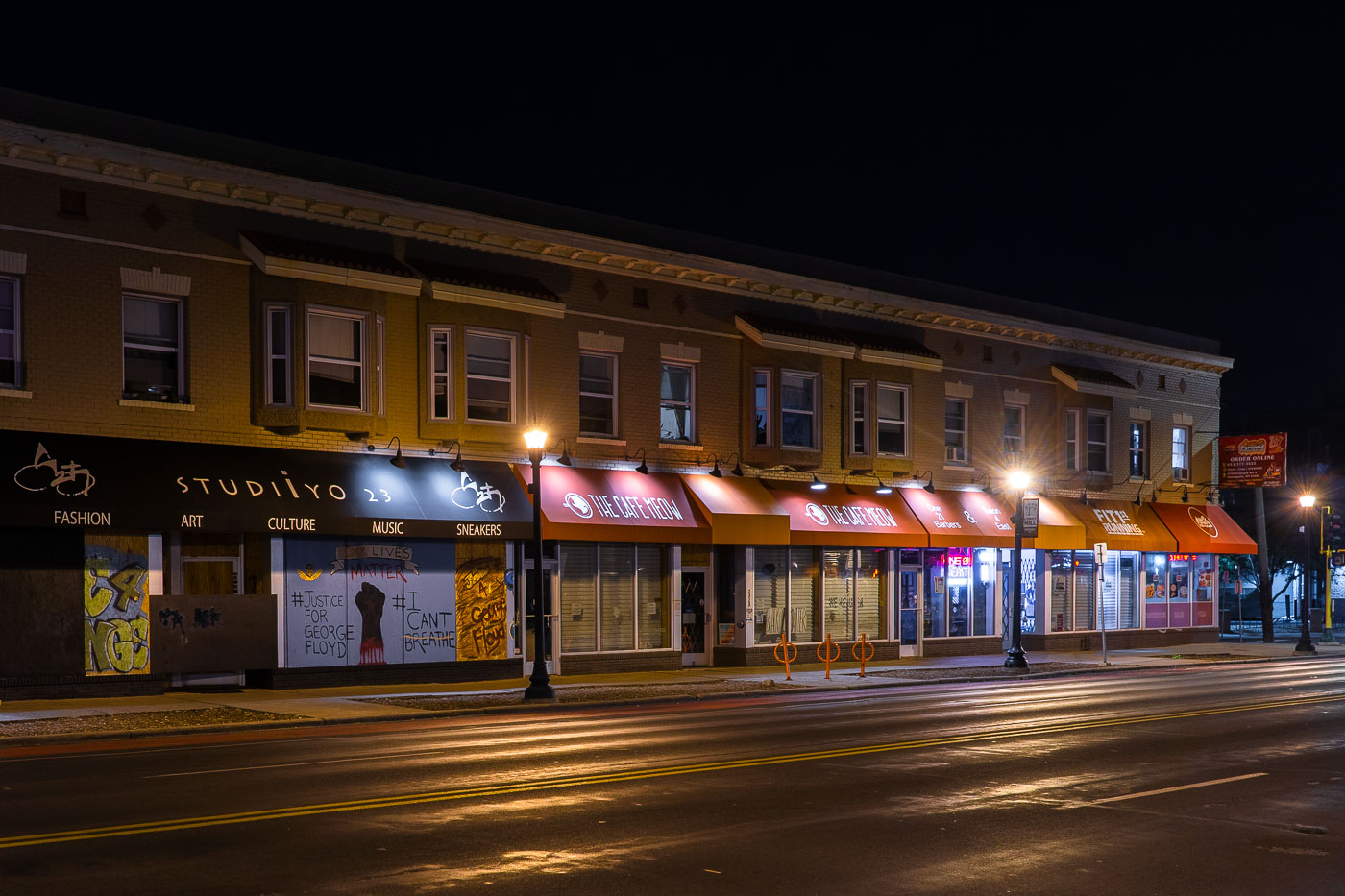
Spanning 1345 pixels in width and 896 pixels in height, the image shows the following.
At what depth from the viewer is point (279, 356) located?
25188mm

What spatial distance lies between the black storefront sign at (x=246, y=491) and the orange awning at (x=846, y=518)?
7.47m

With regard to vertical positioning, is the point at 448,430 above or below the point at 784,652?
above

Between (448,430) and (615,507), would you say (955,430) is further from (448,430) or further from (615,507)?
(448,430)

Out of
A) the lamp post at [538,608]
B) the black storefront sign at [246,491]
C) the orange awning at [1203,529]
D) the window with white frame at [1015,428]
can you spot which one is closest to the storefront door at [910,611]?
the window with white frame at [1015,428]

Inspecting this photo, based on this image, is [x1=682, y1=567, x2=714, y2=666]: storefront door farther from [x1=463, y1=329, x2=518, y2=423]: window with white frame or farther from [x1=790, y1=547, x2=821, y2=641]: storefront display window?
[x1=463, y1=329, x2=518, y2=423]: window with white frame

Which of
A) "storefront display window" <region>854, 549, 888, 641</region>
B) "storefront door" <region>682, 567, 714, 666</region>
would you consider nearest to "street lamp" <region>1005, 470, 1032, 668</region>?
"storefront display window" <region>854, 549, 888, 641</region>

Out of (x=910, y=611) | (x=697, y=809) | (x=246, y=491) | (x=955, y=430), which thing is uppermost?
(x=955, y=430)

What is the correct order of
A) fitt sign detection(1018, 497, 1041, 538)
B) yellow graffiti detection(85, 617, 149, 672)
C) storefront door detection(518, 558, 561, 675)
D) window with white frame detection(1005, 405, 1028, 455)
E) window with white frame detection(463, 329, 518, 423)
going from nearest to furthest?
1. yellow graffiti detection(85, 617, 149, 672)
2. window with white frame detection(463, 329, 518, 423)
3. storefront door detection(518, 558, 561, 675)
4. fitt sign detection(1018, 497, 1041, 538)
5. window with white frame detection(1005, 405, 1028, 455)

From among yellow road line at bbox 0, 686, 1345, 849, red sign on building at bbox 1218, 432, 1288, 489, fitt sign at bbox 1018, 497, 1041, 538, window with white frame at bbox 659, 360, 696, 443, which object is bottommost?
yellow road line at bbox 0, 686, 1345, 849

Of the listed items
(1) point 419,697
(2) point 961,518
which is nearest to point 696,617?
(2) point 961,518

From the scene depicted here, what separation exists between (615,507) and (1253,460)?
80.7 feet

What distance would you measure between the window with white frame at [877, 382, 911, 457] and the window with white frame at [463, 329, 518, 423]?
1138cm

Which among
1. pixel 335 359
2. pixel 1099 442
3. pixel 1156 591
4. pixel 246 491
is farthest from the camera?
pixel 1156 591

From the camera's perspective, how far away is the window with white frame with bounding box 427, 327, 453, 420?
27.4m
